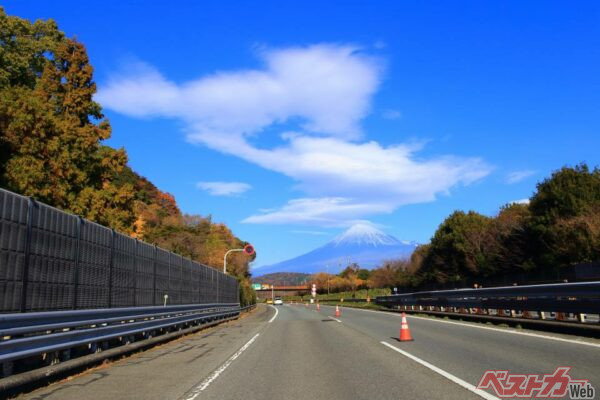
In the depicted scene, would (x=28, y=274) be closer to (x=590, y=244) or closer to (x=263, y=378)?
(x=263, y=378)

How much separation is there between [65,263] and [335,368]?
5.90 meters

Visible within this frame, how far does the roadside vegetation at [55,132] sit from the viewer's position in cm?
2442

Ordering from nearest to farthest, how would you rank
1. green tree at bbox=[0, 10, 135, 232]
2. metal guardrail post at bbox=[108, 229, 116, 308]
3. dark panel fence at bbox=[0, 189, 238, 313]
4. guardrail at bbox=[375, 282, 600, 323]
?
1. dark panel fence at bbox=[0, 189, 238, 313]
2. metal guardrail post at bbox=[108, 229, 116, 308]
3. guardrail at bbox=[375, 282, 600, 323]
4. green tree at bbox=[0, 10, 135, 232]

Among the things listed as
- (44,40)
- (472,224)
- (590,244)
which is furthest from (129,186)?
(472,224)

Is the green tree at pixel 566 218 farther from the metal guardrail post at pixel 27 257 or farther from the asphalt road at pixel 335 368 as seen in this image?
the metal guardrail post at pixel 27 257

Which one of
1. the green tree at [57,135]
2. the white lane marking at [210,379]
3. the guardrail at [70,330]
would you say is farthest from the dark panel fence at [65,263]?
the green tree at [57,135]

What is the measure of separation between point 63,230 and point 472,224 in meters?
58.6

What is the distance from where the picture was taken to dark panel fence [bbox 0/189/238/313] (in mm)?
8961

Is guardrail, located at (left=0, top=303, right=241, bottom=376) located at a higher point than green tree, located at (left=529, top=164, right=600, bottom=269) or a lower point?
lower

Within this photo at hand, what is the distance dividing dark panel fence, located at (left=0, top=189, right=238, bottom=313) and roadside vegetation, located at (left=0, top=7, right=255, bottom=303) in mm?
10643

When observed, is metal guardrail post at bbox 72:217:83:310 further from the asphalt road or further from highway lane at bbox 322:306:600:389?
highway lane at bbox 322:306:600:389

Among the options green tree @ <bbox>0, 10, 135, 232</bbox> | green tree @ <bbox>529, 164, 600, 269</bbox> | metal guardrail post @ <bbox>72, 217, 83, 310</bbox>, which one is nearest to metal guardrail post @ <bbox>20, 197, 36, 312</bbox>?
metal guardrail post @ <bbox>72, 217, 83, 310</bbox>

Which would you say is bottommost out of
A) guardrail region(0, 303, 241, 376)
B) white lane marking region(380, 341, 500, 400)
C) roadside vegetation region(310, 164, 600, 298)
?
white lane marking region(380, 341, 500, 400)

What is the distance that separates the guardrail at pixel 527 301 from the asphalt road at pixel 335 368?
1.16 m
